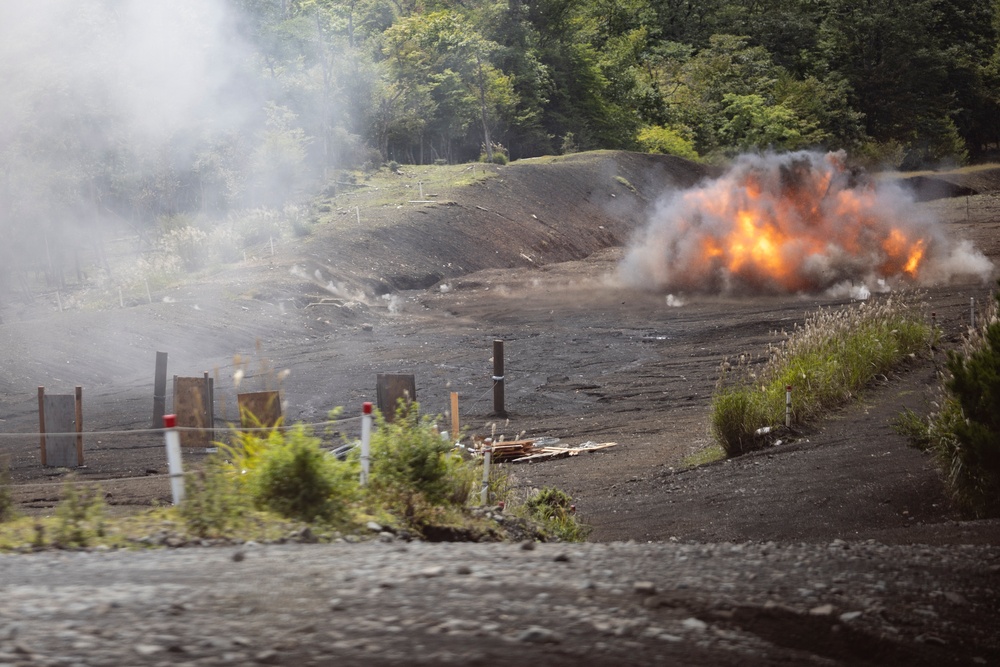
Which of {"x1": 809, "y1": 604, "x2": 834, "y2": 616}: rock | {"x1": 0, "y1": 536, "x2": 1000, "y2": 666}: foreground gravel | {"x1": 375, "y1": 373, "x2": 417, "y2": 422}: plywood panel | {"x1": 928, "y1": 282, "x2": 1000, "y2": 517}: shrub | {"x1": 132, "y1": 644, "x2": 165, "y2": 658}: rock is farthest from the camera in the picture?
{"x1": 375, "y1": 373, "x2": 417, "y2": 422}: plywood panel

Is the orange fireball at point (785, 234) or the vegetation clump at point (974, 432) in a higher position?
the orange fireball at point (785, 234)

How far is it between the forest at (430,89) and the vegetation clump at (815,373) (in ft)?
101

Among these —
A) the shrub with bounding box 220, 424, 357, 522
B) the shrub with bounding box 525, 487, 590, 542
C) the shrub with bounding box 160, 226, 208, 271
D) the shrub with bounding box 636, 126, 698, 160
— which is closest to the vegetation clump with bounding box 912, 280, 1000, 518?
the shrub with bounding box 525, 487, 590, 542

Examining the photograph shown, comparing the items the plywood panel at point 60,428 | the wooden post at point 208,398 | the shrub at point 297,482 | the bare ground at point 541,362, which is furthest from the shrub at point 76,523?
the plywood panel at point 60,428

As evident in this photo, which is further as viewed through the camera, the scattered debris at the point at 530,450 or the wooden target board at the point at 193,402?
the wooden target board at the point at 193,402

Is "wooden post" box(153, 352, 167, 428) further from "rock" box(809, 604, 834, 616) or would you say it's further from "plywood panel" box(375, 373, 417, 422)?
"rock" box(809, 604, 834, 616)

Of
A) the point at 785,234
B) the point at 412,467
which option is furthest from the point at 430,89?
the point at 412,467

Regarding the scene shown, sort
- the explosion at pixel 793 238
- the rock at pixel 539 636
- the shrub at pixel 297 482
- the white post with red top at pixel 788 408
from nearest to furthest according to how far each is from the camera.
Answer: the rock at pixel 539 636 → the shrub at pixel 297 482 → the white post with red top at pixel 788 408 → the explosion at pixel 793 238

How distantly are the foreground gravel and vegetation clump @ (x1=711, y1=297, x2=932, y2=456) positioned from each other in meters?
8.93

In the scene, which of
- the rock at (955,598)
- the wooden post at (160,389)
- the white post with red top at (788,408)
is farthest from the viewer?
the wooden post at (160,389)

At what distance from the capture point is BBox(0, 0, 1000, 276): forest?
4403 centimetres

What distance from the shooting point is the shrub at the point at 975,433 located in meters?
10.9

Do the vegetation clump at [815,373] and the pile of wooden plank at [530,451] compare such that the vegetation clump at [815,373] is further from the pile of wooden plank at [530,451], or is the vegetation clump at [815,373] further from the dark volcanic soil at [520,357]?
the pile of wooden plank at [530,451]

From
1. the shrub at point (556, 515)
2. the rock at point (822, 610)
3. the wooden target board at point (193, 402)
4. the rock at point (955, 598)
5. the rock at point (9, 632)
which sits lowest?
the shrub at point (556, 515)
